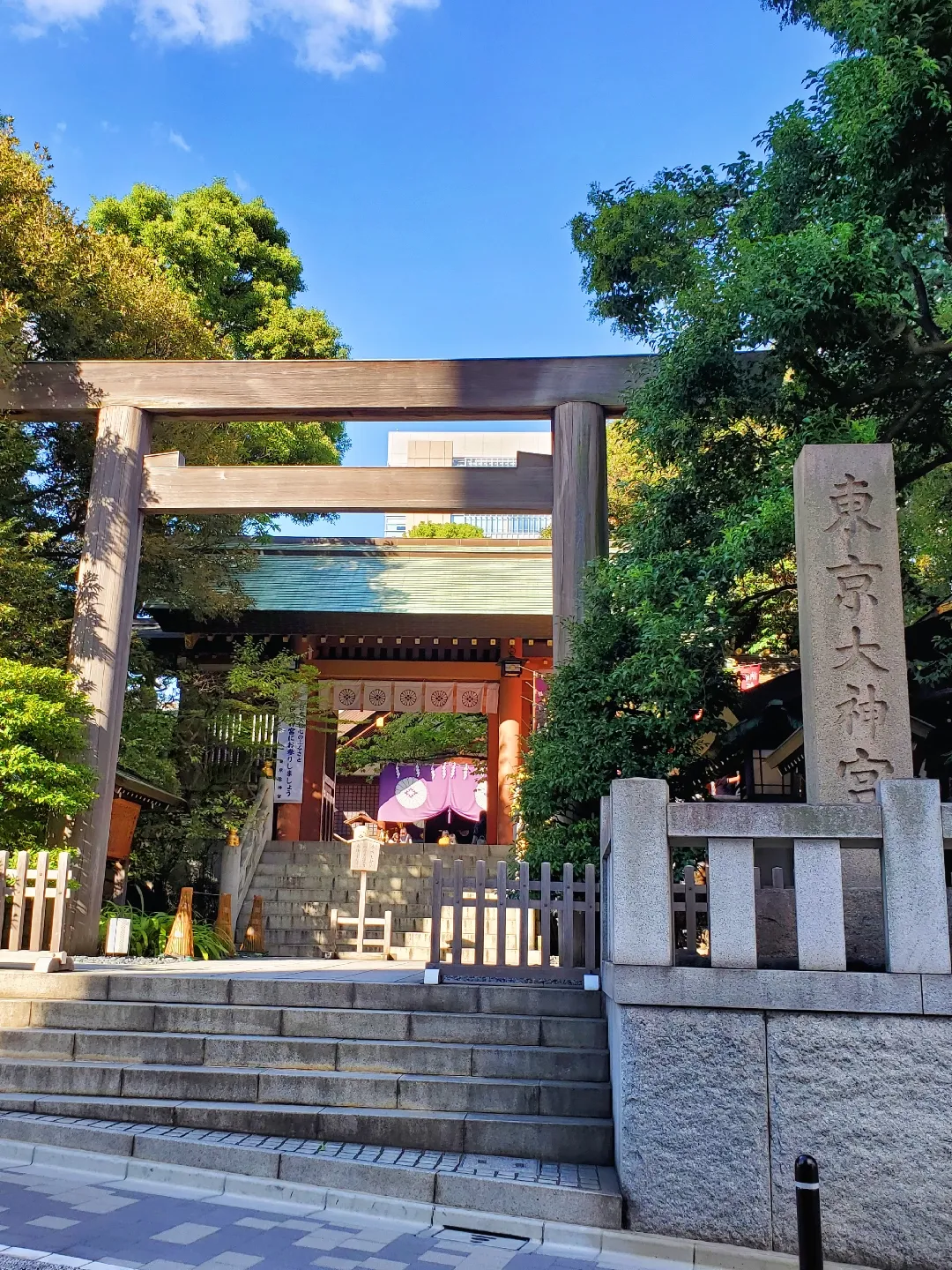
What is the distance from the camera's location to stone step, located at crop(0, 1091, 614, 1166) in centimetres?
558

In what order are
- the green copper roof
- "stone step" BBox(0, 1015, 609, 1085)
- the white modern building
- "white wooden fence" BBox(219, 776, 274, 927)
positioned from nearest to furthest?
"stone step" BBox(0, 1015, 609, 1085), "white wooden fence" BBox(219, 776, 274, 927), the green copper roof, the white modern building

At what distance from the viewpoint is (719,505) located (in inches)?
363

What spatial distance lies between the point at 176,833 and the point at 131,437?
5.95 metres

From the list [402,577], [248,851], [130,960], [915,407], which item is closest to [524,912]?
[130,960]

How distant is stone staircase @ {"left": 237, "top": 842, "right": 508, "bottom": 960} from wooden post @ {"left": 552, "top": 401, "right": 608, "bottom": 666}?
18.0 feet

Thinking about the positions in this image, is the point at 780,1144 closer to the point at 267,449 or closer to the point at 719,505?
the point at 719,505

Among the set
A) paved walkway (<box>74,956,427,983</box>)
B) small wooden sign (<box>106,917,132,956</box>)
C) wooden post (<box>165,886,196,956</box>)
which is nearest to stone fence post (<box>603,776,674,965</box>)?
paved walkway (<box>74,956,427,983</box>)

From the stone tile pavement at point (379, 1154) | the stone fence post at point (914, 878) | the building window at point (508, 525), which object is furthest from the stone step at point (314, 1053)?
the building window at point (508, 525)

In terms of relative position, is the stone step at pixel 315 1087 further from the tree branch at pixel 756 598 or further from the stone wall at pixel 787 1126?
the tree branch at pixel 756 598

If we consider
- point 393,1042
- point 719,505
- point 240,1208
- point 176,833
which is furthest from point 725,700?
point 176,833

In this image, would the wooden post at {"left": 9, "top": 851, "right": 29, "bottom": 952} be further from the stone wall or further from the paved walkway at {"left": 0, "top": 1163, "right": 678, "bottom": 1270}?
the stone wall

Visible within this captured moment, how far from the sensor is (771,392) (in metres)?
8.76

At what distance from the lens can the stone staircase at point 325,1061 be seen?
572 cm

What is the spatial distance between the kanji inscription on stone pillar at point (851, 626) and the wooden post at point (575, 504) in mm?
3916
